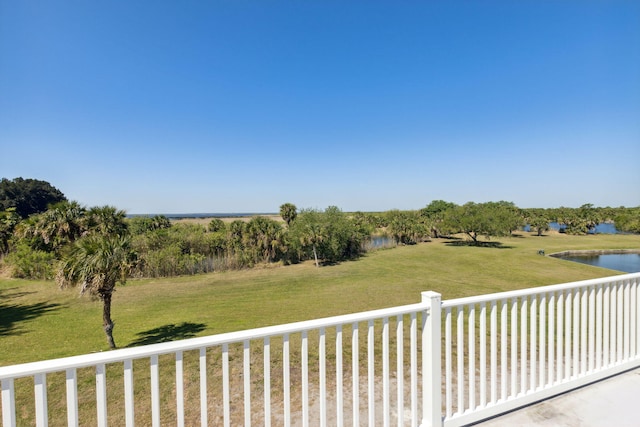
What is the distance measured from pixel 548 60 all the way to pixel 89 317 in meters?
16.7

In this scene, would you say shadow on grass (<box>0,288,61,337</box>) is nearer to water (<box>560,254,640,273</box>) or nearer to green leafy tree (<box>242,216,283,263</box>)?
green leafy tree (<box>242,216,283,263</box>)

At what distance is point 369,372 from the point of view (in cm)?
180

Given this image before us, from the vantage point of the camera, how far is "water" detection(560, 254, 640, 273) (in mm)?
17250

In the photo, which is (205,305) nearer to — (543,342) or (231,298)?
(231,298)

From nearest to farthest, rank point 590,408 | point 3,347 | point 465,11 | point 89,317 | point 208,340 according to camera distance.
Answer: point 208,340 → point 590,408 → point 3,347 → point 89,317 → point 465,11

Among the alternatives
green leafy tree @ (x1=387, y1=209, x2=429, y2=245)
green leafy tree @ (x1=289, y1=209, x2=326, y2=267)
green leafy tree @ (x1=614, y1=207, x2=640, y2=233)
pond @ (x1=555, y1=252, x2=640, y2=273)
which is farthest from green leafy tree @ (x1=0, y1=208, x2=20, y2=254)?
green leafy tree @ (x1=614, y1=207, x2=640, y2=233)

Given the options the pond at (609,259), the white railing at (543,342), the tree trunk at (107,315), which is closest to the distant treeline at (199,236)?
the tree trunk at (107,315)

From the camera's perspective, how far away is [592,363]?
8.55 feet

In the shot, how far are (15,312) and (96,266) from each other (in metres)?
6.38

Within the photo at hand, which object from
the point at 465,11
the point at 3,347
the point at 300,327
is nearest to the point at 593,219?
the point at 465,11

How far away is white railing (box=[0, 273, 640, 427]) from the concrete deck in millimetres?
78

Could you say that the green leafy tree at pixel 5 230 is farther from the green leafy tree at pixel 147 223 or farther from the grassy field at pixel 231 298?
the green leafy tree at pixel 147 223

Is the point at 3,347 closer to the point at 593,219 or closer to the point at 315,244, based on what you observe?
the point at 315,244

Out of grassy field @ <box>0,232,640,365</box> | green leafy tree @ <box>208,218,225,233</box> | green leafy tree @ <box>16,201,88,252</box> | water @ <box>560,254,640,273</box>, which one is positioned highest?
green leafy tree @ <box>16,201,88,252</box>
